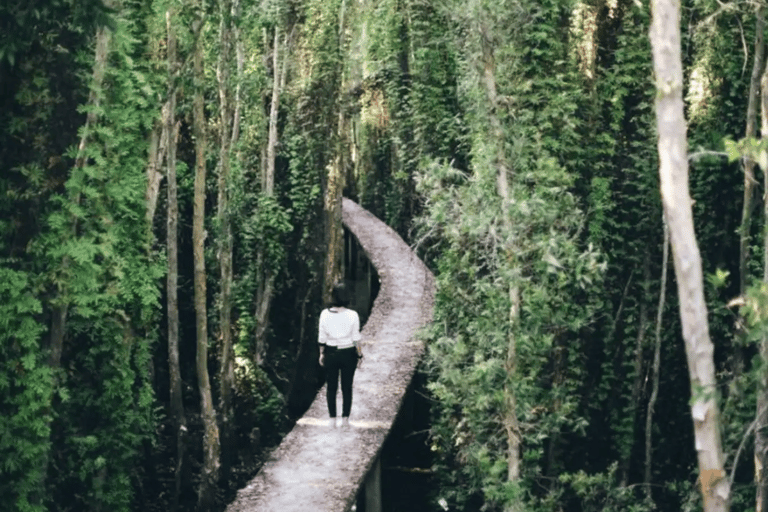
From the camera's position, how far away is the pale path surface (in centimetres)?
923

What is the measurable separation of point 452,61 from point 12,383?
486 inches

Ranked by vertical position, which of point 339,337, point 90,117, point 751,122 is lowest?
point 339,337

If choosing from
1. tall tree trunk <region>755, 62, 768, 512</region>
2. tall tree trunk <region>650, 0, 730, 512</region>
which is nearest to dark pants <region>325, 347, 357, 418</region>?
tall tree trunk <region>755, 62, 768, 512</region>

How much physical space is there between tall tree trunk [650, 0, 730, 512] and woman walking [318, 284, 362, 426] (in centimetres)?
450

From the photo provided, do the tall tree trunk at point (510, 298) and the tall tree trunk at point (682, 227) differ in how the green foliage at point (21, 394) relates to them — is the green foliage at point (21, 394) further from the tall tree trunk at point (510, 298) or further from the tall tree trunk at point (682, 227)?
the tall tree trunk at point (682, 227)

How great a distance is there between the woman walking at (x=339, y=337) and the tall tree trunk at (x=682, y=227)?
4.50m

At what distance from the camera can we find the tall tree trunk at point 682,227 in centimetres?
621

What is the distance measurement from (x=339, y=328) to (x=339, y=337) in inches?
4.6

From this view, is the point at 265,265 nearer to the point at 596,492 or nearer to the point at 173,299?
the point at 173,299

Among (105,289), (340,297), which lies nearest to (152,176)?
(105,289)

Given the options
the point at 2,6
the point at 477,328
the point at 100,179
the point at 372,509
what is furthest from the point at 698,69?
the point at 2,6

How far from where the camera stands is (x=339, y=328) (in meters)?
10.2

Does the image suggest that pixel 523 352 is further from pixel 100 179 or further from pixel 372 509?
pixel 100 179

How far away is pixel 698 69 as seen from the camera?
47.0 ft
